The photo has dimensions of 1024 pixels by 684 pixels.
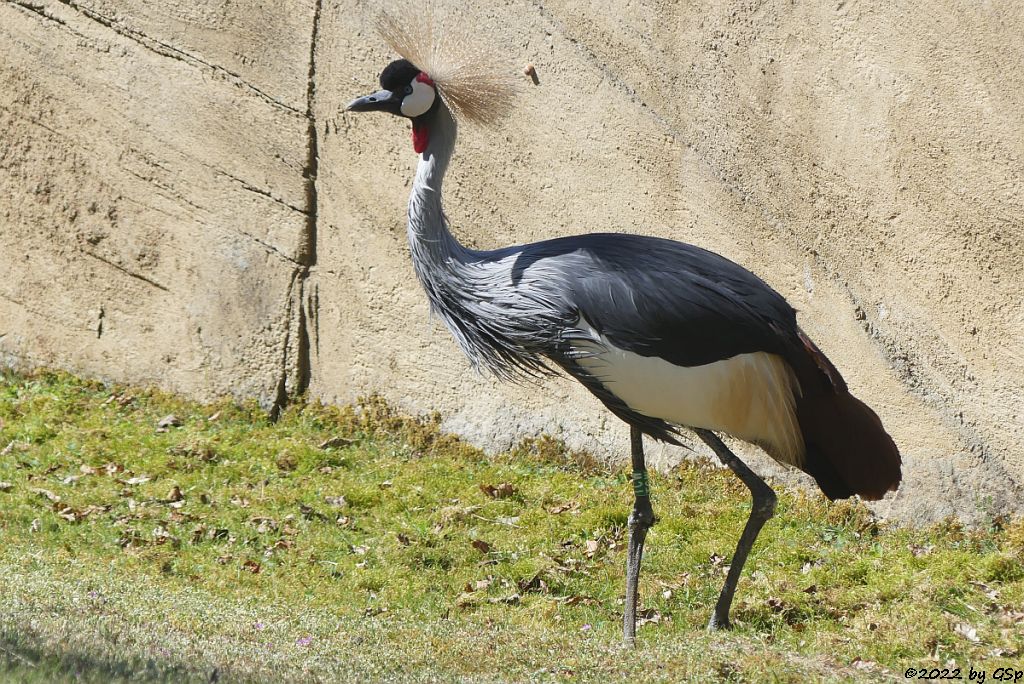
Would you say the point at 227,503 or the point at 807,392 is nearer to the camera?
the point at 807,392

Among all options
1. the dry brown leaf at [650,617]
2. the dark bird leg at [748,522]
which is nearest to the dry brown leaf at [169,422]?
the dry brown leaf at [650,617]

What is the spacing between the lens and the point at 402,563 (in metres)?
6.85

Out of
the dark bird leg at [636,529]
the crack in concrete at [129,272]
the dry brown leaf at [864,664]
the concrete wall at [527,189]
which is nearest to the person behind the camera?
the dry brown leaf at [864,664]

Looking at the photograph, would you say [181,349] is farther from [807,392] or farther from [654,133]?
[807,392]

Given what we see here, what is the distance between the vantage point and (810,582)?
6.50m

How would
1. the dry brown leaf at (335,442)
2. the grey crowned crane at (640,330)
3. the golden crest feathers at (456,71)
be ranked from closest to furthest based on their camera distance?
the grey crowned crane at (640,330) < the golden crest feathers at (456,71) < the dry brown leaf at (335,442)

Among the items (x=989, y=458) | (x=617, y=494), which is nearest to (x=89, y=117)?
(x=617, y=494)

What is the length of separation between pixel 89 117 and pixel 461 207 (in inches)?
113

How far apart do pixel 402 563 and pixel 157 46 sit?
13.9ft

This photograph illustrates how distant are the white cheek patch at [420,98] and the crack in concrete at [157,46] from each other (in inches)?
115

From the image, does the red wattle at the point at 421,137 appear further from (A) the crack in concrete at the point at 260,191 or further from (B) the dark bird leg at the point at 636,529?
(A) the crack in concrete at the point at 260,191

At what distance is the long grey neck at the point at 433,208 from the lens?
5.56 m

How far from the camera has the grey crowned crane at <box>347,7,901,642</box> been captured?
525 centimetres

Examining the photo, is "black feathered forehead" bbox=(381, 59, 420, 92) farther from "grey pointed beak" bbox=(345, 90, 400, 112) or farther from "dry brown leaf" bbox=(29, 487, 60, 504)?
"dry brown leaf" bbox=(29, 487, 60, 504)
